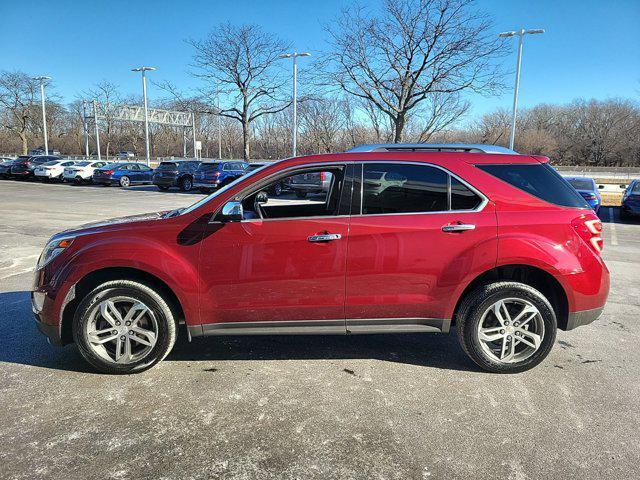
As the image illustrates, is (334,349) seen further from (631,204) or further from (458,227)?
(631,204)

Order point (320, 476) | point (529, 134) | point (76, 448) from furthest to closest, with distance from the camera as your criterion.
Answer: point (529, 134), point (76, 448), point (320, 476)

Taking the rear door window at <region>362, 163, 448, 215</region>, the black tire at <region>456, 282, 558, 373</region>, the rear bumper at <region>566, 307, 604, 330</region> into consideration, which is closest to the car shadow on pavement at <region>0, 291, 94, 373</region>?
the rear door window at <region>362, 163, 448, 215</region>

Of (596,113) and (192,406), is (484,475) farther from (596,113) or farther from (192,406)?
(596,113)

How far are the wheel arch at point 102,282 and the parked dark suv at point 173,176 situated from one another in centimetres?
2199

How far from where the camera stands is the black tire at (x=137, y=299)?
3475 mm

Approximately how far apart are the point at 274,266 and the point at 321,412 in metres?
1.12

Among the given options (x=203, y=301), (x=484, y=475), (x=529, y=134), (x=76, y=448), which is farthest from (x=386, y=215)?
(x=529, y=134)

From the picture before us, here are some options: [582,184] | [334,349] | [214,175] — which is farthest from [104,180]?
[334,349]

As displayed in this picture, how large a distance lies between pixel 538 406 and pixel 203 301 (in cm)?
261

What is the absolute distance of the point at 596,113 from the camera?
7831 cm

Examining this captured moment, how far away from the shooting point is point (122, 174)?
93.0 feet

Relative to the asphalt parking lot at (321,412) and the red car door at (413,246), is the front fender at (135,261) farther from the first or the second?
the red car door at (413,246)

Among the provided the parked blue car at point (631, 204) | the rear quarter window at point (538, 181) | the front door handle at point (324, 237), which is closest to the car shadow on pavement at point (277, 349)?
the front door handle at point (324, 237)

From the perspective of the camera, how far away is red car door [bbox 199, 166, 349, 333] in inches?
136
